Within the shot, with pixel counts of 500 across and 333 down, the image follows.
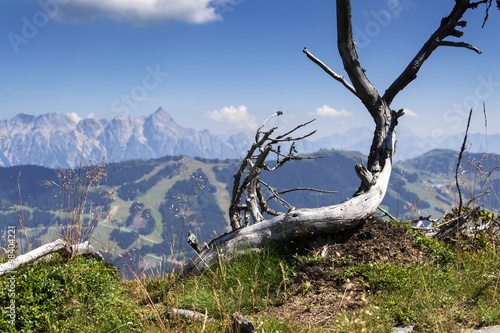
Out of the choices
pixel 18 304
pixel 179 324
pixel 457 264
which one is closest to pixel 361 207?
pixel 457 264

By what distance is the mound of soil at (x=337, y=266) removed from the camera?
557cm

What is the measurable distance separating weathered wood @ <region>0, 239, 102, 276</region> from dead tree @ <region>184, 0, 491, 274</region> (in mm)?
1885

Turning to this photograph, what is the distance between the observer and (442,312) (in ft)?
16.9

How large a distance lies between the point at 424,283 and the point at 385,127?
4.07m

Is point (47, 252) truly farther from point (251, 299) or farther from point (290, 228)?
point (290, 228)

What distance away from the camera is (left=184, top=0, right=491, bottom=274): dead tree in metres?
7.16

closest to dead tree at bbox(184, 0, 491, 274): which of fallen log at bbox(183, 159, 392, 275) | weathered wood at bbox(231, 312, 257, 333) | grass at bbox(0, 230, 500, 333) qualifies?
fallen log at bbox(183, 159, 392, 275)

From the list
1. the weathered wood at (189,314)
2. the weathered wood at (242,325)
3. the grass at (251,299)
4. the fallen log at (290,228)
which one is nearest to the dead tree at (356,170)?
the fallen log at (290,228)

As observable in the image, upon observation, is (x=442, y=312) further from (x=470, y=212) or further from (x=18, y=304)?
Answer: (x=18, y=304)

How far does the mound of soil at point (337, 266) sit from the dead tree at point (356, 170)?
11.5 inches

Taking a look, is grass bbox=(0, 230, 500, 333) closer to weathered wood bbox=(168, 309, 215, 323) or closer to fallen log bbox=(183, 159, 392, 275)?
weathered wood bbox=(168, 309, 215, 323)

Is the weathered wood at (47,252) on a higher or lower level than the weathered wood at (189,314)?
higher

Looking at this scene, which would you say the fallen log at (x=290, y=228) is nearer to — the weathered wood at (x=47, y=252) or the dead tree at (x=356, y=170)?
the dead tree at (x=356, y=170)

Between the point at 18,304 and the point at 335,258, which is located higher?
the point at 335,258
